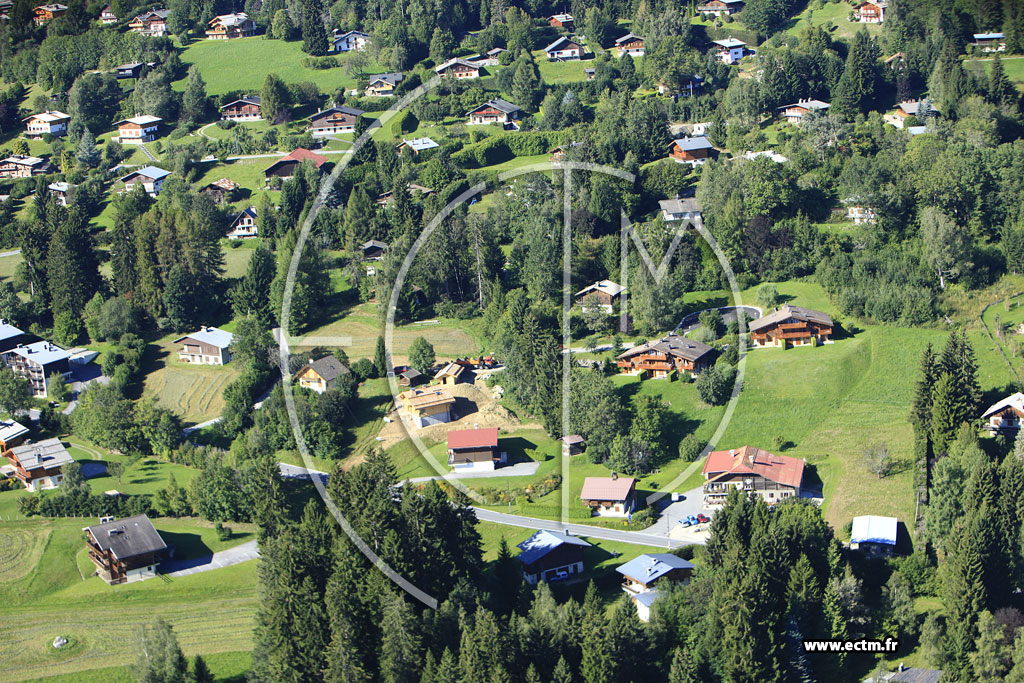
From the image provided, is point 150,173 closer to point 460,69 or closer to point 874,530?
point 460,69

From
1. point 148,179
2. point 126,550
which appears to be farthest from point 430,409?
point 148,179

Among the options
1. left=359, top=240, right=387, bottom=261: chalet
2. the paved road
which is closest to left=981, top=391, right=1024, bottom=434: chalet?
the paved road

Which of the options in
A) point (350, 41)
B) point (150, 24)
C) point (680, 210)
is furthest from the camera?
point (150, 24)

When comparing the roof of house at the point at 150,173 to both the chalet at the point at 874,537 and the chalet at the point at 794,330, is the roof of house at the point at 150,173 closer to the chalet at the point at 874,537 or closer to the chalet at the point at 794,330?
the chalet at the point at 794,330

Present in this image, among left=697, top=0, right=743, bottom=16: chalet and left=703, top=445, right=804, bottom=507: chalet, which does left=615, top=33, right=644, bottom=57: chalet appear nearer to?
left=697, top=0, right=743, bottom=16: chalet

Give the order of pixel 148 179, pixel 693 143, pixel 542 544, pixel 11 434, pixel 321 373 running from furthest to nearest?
pixel 148 179
pixel 693 143
pixel 321 373
pixel 11 434
pixel 542 544

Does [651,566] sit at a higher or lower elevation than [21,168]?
lower
